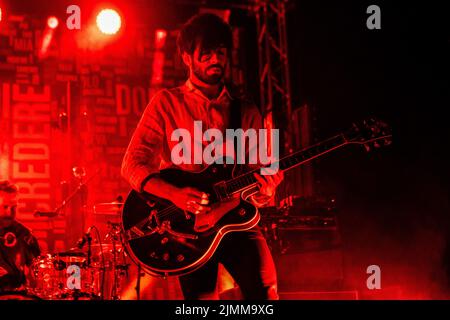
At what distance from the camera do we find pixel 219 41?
393cm

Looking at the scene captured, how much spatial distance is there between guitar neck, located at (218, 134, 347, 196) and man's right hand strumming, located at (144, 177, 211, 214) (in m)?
0.13

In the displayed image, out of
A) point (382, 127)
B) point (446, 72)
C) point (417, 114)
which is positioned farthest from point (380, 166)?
point (382, 127)

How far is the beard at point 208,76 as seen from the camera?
395 cm

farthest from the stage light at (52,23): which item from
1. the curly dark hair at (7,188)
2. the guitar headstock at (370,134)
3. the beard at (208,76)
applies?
the guitar headstock at (370,134)

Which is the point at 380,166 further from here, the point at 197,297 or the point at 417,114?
the point at 197,297

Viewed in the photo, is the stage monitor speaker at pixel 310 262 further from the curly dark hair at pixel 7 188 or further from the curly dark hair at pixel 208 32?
the curly dark hair at pixel 7 188

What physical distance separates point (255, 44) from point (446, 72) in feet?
7.65

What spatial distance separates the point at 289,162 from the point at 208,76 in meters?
0.75

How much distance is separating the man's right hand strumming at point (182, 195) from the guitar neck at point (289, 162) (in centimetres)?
13

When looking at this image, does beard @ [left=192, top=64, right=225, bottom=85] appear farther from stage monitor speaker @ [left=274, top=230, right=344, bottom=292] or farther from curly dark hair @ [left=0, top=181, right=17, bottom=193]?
curly dark hair @ [left=0, top=181, right=17, bottom=193]

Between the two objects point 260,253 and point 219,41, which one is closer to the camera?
point 260,253

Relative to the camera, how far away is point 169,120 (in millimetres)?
3957

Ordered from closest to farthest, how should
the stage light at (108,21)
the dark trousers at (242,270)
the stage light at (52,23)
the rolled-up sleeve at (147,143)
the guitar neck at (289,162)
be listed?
the dark trousers at (242,270), the guitar neck at (289,162), the rolled-up sleeve at (147,143), the stage light at (108,21), the stage light at (52,23)

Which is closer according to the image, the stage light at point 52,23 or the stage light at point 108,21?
the stage light at point 108,21
